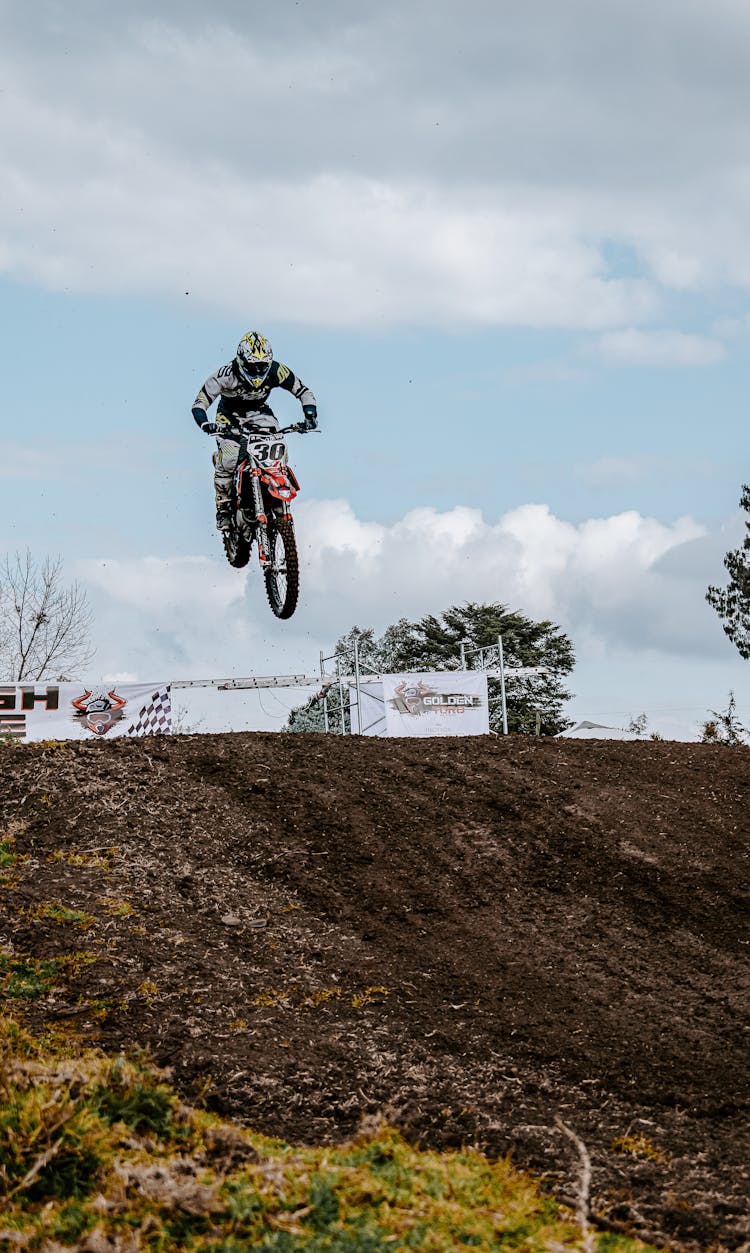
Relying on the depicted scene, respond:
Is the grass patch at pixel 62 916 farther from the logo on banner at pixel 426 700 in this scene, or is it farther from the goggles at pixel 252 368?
the logo on banner at pixel 426 700

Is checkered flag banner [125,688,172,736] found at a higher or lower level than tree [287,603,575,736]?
lower

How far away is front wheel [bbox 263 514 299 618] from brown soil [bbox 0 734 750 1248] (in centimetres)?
160

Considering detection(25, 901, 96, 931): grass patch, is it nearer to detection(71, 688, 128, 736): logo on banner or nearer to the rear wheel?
the rear wheel

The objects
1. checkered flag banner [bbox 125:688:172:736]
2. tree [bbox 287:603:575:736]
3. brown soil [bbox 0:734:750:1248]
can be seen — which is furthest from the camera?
tree [bbox 287:603:575:736]

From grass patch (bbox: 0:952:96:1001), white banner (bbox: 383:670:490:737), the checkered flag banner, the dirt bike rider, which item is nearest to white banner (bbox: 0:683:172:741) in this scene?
the checkered flag banner

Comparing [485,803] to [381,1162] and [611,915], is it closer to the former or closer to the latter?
[611,915]

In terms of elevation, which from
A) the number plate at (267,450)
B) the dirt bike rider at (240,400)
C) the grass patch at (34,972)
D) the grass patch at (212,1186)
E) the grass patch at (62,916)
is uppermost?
the dirt bike rider at (240,400)

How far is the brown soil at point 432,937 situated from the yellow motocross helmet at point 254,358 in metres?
3.84

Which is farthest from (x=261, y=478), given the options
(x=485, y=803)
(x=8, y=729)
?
(x=8, y=729)

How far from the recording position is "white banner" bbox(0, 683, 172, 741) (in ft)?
68.0

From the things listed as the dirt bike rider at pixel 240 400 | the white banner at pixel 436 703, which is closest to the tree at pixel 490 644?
the white banner at pixel 436 703

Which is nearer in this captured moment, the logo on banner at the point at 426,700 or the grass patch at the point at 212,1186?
the grass patch at the point at 212,1186

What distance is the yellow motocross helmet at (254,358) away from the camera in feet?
37.4

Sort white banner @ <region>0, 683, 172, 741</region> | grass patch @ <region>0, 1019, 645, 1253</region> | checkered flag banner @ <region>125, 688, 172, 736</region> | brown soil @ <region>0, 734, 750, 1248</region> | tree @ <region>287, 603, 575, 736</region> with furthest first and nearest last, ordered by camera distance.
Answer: tree @ <region>287, 603, 575, 736</region>
checkered flag banner @ <region>125, 688, 172, 736</region>
white banner @ <region>0, 683, 172, 741</region>
brown soil @ <region>0, 734, 750, 1248</region>
grass patch @ <region>0, 1019, 645, 1253</region>
